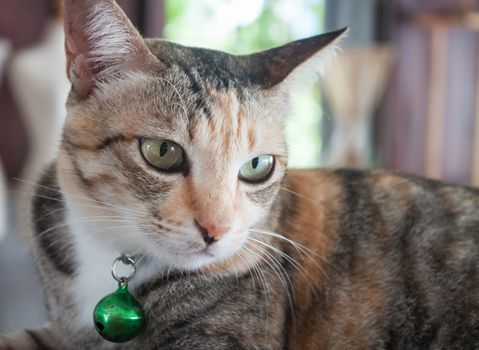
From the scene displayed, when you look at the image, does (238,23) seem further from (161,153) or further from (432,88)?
(161,153)

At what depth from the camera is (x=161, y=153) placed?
914 millimetres

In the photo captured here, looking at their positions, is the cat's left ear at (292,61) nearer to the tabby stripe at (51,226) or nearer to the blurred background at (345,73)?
the tabby stripe at (51,226)

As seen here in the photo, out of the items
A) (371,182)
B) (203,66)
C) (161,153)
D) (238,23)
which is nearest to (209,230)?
(161,153)

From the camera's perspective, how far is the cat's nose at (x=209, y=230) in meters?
0.88

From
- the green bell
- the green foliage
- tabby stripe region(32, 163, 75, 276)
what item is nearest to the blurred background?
the green foliage

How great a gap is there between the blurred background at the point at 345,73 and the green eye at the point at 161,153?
172 cm

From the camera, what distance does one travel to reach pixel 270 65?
1.08 metres

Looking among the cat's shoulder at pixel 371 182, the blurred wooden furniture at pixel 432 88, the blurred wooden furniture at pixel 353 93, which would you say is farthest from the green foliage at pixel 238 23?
the cat's shoulder at pixel 371 182

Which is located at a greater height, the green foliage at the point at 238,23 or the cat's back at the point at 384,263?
the green foliage at the point at 238,23

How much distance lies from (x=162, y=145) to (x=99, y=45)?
19 cm

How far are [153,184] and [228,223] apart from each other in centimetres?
12

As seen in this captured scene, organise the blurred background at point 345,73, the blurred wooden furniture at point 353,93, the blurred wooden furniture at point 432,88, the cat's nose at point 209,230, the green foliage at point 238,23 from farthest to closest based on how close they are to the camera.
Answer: the blurred wooden furniture at point 432,88
the blurred wooden furniture at point 353,93
the green foliage at point 238,23
the blurred background at point 345,73
the cat's nose at point 209,230

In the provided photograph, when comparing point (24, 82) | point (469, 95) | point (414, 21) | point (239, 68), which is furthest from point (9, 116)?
point (469, 95)

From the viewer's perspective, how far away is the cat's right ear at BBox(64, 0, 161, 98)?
90 cm
